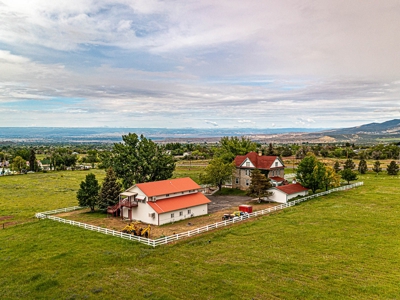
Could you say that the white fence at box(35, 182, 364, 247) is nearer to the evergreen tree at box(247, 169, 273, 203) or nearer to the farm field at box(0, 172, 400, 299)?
the farm field at box(0, 172, 400, 299)

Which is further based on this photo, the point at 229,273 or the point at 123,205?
the point at 123,205

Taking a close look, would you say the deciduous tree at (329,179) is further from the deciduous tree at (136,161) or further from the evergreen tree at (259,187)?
the deciduous tree at (136,161)

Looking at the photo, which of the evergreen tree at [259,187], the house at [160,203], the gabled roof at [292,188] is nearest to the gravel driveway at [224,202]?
the evergreen tree at [259,187]

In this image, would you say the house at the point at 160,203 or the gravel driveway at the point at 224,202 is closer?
the house at the point at 160,203

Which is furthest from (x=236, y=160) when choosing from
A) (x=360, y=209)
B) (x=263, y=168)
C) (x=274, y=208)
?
(x=360, y=209)

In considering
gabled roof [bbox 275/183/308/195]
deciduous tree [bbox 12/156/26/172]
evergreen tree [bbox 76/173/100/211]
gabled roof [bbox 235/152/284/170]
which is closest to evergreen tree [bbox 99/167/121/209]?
evergreen tree [bbox 76/173/100/211]

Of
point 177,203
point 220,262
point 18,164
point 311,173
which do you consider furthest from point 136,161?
point 18,164

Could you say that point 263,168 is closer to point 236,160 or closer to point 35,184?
point 236,160
